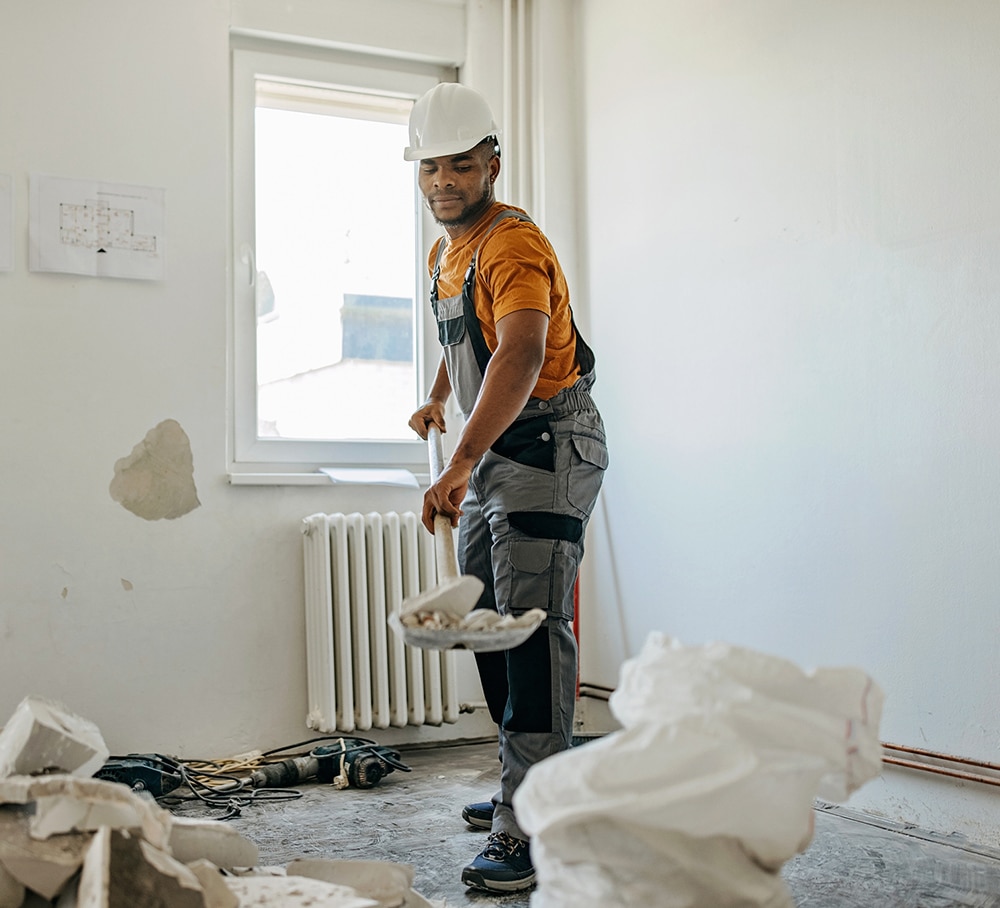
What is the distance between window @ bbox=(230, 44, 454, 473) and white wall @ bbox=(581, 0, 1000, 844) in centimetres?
69

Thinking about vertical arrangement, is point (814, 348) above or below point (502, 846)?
above

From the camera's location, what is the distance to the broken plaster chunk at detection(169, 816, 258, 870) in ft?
5.36

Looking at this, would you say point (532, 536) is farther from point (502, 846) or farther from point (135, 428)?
point (135, 428)

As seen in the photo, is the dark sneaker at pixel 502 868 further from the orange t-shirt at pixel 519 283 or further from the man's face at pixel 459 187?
the man's face at pixel 459 187

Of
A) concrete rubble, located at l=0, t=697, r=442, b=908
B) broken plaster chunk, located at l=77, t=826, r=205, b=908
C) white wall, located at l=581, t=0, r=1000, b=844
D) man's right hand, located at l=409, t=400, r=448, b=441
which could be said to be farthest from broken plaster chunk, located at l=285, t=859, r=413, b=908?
white wall, located at l=581, t=0, r=1000, b=844

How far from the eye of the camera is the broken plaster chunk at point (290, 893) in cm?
145

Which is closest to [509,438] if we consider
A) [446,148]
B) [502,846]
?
[446,148]

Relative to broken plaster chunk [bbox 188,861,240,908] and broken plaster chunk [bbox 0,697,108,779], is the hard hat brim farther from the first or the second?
broken plaster chunk [bbox 188,861,240,908]

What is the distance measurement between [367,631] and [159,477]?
786 mm

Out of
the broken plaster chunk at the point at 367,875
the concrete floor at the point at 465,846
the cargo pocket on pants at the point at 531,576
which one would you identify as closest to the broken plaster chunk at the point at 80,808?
the broken plaster chunk at the point at 367,875

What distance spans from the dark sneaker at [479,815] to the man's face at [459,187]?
1.33m

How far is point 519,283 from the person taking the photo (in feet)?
7.07

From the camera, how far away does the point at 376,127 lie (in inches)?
147

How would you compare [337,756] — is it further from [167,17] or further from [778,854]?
[167,17]
